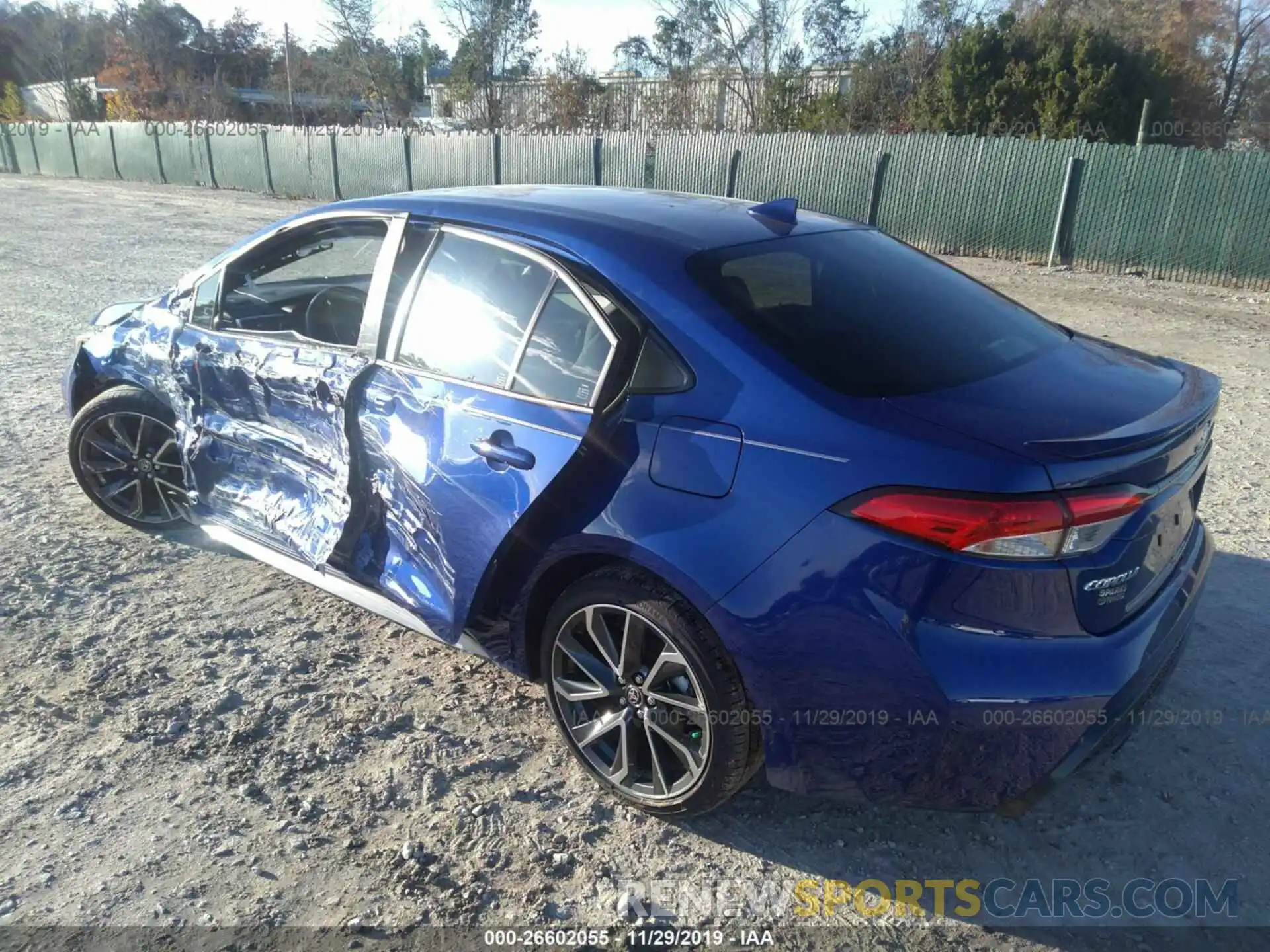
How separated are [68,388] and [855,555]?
14.0ft

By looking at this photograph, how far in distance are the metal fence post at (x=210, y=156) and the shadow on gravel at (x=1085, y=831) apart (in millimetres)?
35350

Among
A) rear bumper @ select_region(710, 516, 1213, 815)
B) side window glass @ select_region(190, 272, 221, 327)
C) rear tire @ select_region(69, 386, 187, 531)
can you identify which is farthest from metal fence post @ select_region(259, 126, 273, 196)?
rear bumper @ select_region(710, 516, 1213, 815)

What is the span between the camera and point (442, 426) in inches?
119

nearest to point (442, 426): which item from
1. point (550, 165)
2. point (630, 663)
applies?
point (630, 663)

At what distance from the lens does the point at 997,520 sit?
6.91 feet

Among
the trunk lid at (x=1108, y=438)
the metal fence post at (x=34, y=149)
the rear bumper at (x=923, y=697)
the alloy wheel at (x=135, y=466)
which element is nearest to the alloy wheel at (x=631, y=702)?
the rear bumper at (x=923, y=697)

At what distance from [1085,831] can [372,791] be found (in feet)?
7.02

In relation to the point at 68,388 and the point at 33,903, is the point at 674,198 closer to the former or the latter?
the point at 33,903

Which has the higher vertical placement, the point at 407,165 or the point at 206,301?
the point at 206,301

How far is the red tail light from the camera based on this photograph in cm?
211

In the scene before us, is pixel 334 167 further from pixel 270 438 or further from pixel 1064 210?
pixel 270 438

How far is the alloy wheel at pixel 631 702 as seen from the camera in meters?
2.60

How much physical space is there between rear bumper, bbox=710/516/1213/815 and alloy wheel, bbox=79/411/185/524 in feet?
10.6

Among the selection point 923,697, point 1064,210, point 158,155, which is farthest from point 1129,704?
point 158,155
